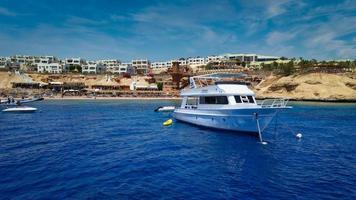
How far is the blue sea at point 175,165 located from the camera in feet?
52.3

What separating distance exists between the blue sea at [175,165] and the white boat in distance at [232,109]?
4.81 ft

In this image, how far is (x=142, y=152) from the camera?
2511cm

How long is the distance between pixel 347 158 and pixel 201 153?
1142 cm

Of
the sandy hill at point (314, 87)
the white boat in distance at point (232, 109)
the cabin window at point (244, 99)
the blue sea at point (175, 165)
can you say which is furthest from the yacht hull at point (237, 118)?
the sandy hill at point (314, 87)

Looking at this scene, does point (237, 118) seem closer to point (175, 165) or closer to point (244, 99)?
point (244, 99)

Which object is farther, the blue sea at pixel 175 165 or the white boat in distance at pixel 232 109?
the white boat in distance at pixel 232 109

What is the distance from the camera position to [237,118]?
31781 mm

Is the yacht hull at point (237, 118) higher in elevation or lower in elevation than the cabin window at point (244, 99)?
lower

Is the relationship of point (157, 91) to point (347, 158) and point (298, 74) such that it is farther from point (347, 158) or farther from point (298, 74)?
point (347, 158)

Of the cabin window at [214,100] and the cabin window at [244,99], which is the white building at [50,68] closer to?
the cabin window at [214,100]

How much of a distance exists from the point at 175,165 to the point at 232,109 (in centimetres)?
1233


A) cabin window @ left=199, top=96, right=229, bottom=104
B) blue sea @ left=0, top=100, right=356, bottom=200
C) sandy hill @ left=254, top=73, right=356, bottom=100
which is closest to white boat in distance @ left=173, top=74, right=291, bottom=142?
cabin window @ left=199, top=96, right=229, bottom=104

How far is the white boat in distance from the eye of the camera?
30323 mm

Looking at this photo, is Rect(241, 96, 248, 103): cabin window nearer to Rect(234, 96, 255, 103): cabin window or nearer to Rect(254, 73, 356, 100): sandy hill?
Rect(234, 96, 255, 103): cabin window
